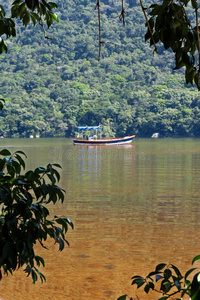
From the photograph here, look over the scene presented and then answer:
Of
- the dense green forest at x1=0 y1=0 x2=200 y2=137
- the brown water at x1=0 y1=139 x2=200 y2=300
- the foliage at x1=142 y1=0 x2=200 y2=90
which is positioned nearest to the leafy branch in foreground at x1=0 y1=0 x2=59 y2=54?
the foliage at x1=142 y1=0 x2=200 y2=90

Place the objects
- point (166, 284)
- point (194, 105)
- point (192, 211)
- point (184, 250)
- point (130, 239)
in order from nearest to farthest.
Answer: point (166, 284)
point (184, 250)
point (130, 239)
point (192, 211)
point (194, 105)

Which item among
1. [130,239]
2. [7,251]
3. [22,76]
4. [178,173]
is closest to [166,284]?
Answer: [7,251]

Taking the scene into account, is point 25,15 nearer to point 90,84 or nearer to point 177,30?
point 177,30

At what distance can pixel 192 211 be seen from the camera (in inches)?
424

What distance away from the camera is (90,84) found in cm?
10869

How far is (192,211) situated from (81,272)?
4.95m

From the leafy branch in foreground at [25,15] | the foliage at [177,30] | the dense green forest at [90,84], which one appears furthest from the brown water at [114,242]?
the dense green forest at [90,84]

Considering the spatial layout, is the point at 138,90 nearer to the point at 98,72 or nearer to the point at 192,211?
the point at 98,72

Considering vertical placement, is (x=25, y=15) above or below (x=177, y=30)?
above

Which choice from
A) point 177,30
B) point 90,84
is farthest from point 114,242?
point 90,84

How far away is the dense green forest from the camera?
3529 inches

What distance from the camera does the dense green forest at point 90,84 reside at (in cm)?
8962

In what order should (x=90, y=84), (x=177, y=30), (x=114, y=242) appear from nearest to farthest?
(x=177, y=30) < (x=114, y=242) < (x=90, y=84)

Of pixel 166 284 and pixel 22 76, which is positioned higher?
pixel 22 76
